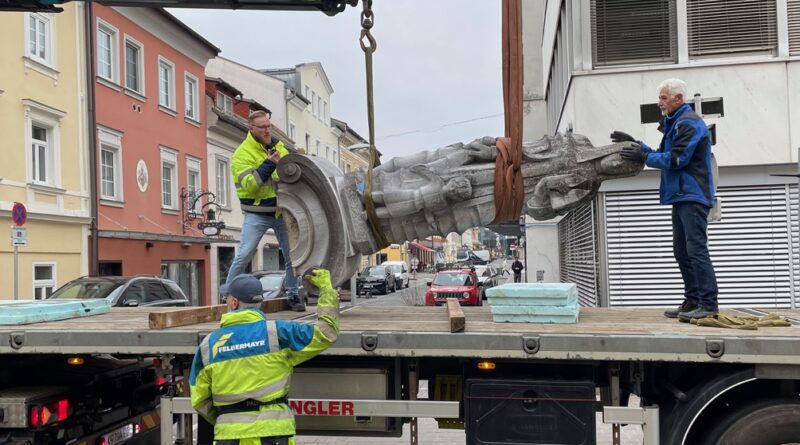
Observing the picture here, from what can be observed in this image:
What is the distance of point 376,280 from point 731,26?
2834cm

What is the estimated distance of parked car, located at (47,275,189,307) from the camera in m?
12.3

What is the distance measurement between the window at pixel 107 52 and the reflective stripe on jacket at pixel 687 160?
19.2 m

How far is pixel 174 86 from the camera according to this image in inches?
1023

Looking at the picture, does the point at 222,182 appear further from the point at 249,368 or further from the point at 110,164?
the point at 249,368

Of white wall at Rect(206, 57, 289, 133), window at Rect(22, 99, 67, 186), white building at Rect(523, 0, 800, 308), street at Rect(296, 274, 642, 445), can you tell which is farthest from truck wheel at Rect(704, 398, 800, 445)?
white wall at Rect(206, 57, 289, 133)

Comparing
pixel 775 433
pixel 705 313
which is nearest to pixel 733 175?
pixel 705 313

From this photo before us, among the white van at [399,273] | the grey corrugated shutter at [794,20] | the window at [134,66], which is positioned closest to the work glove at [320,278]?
the grey corrugated shutter at [794,20]

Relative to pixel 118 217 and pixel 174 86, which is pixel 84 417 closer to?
pixel 118 217

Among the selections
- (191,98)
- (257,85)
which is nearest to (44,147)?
(191,98)

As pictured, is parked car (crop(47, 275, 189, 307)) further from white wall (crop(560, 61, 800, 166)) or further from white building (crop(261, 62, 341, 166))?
white building (crop(261, 62, 341, 166))

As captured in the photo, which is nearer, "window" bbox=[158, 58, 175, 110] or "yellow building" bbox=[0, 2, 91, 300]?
"yellow building" bbox=[0, 2, 91, 300]

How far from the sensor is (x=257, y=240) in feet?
20.8

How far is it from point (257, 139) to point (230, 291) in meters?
2.36

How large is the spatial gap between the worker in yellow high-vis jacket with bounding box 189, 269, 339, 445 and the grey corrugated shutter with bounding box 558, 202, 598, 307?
866 cm
